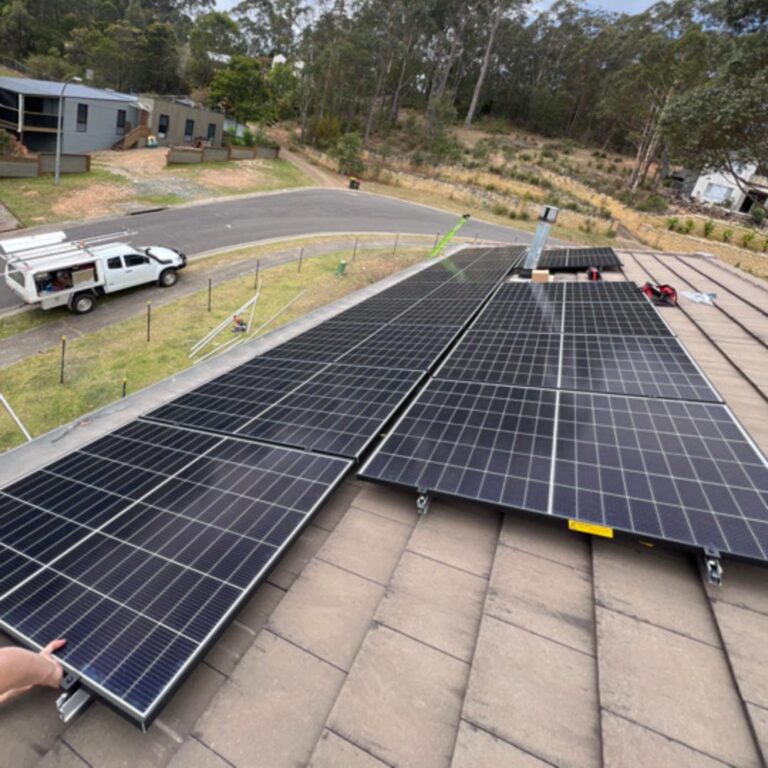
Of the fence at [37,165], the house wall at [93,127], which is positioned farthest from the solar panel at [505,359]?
the house wall at [93,127]

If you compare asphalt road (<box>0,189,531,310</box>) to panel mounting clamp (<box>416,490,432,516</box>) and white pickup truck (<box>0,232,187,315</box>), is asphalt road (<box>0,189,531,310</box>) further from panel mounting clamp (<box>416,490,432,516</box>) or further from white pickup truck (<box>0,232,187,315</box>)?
panel mounting clamp (<box>416,490,432,516</box>)

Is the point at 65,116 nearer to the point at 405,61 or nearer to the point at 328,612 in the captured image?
the point at 405,61

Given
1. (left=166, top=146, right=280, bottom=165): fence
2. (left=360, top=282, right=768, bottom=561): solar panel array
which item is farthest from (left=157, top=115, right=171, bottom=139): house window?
(left=360, top=282, right=768, bottom=561): solar panel array

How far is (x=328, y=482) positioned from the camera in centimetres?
625

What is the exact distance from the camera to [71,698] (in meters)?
3.86

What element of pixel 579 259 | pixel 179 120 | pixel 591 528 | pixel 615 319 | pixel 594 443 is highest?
pixel 179 120

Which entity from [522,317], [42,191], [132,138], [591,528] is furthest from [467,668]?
[132,138]

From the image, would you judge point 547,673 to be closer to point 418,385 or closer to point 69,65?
point 418,385

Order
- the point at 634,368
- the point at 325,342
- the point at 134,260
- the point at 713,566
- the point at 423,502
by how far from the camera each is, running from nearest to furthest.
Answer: the point at 713,566 < the point at 423,502 < the point at 634,368 < the point at 325,342 < the point at 134,260

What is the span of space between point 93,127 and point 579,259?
6050 cm

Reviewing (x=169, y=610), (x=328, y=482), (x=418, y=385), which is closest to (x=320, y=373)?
(x=418, y=385)

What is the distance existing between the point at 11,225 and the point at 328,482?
3873 centimetres

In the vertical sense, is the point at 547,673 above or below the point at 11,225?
above

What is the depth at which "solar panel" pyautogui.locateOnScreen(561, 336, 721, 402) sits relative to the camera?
790 cm
